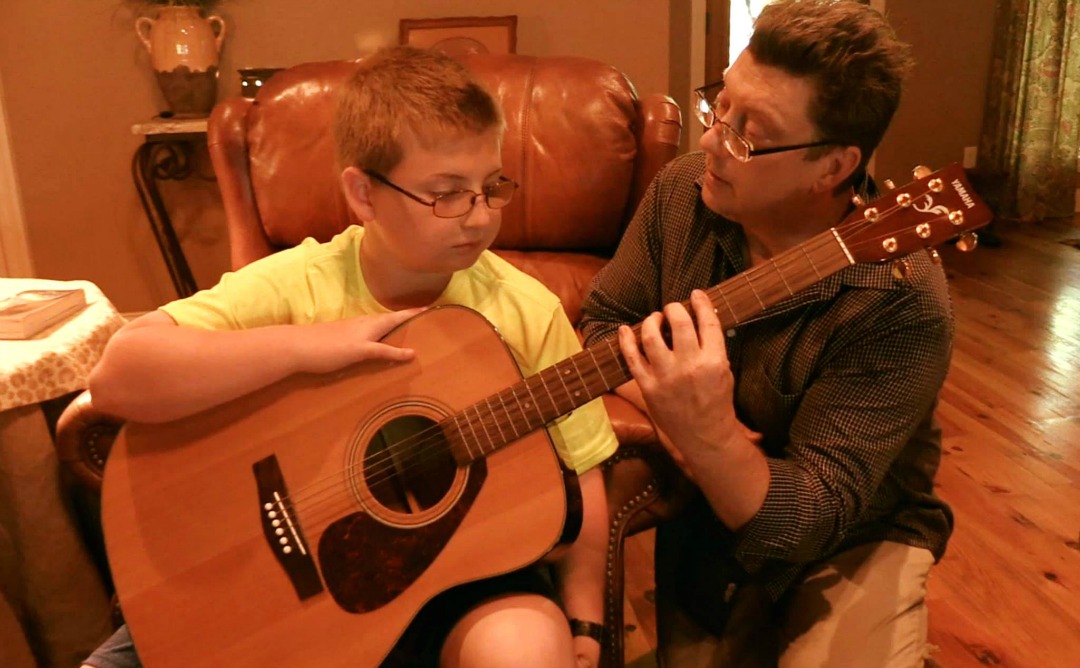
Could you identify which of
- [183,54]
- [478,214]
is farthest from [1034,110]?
[478,214]

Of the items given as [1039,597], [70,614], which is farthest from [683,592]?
[70,614]

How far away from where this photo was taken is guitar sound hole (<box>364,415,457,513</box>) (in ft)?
3.73

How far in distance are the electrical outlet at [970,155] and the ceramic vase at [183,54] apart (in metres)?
3.81

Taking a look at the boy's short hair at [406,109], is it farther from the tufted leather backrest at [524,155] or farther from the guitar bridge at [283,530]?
the tufted leather backrest at [524,155]

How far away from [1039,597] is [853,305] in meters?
1.22

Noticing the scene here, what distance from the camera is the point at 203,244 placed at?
3.62 m

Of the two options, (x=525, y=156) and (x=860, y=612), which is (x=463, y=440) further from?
(x=525, y=156)

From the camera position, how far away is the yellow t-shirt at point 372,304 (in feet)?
3.97

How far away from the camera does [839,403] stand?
4.04 ft

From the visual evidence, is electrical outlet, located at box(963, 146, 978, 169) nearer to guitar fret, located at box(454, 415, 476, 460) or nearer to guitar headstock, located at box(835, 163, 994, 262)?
guitar headstock, located at box(835, 163, 994, 262)

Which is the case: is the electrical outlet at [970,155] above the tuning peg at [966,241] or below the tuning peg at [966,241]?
below

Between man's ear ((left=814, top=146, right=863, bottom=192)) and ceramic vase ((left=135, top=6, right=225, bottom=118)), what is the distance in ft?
8.38

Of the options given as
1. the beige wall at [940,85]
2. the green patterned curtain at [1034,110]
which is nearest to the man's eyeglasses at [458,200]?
the beige wall at [940,85]

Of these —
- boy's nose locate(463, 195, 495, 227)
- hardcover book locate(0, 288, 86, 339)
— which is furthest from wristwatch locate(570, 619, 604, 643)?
hardcover book locate(0, 288, 86, 339)
